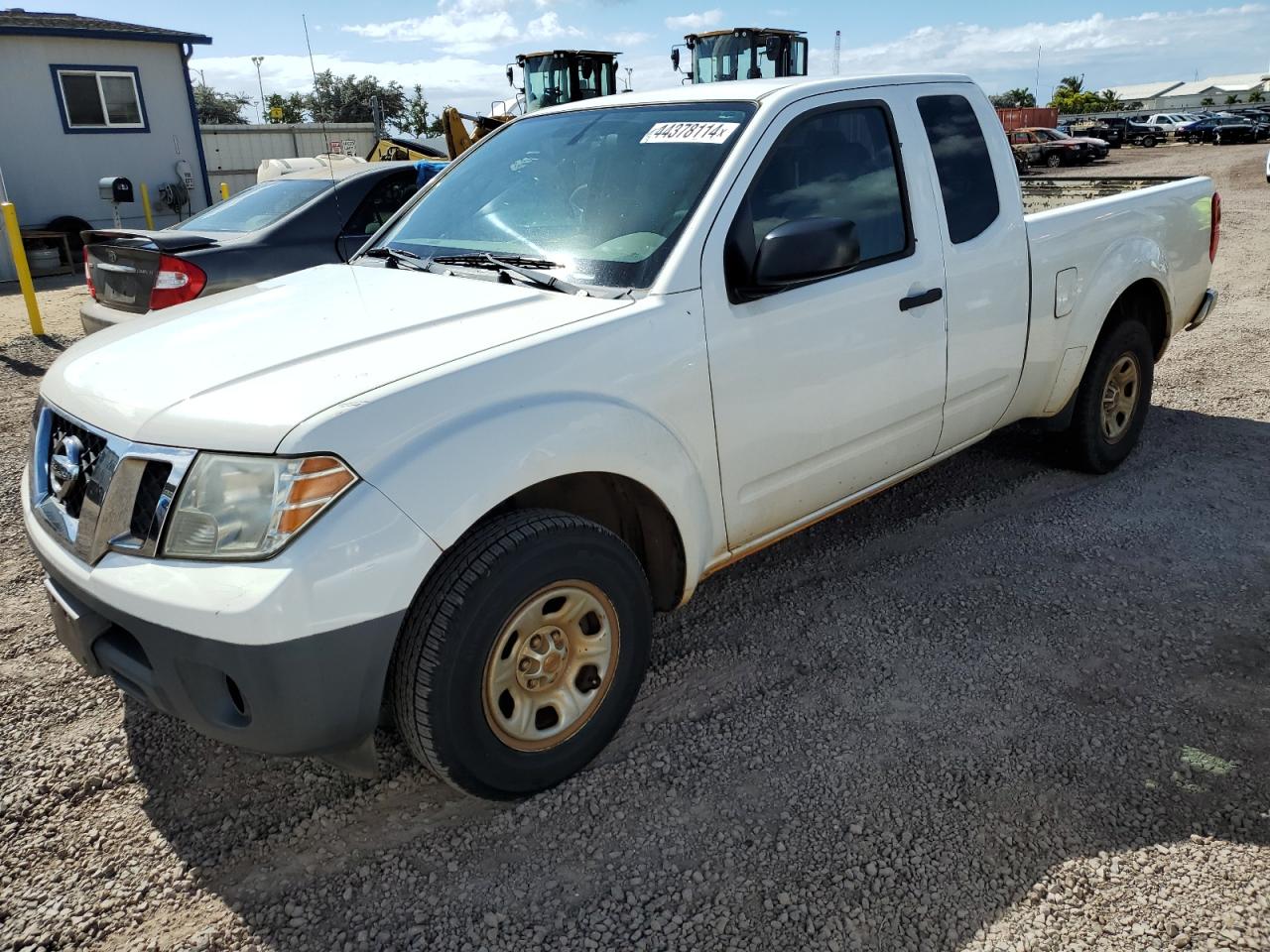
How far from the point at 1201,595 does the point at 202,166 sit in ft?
64.3

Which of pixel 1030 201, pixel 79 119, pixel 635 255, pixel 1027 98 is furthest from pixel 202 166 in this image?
pixel 1027 98

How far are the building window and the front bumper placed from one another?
59.9ft

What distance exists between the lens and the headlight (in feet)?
6.90

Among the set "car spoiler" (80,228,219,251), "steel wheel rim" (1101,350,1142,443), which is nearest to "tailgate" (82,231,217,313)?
"car spoiler" (80,228,219,251)

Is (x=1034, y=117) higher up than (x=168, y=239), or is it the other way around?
(x=1034, y=117)

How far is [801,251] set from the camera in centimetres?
282

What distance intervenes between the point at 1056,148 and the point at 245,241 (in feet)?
106

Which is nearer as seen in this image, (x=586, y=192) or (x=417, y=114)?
(x=586, y=192)

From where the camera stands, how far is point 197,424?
220 centimetres

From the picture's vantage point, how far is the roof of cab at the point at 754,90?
3.24 m

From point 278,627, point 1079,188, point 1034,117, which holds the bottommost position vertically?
point 278,627

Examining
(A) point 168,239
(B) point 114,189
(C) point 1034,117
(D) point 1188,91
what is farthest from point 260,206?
(D) point 1188,91

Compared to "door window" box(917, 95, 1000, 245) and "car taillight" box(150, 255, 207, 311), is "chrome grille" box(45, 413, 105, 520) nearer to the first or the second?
"door window" box(917, 95, 1000, 245)

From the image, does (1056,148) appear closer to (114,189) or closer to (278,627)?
(114,189)
